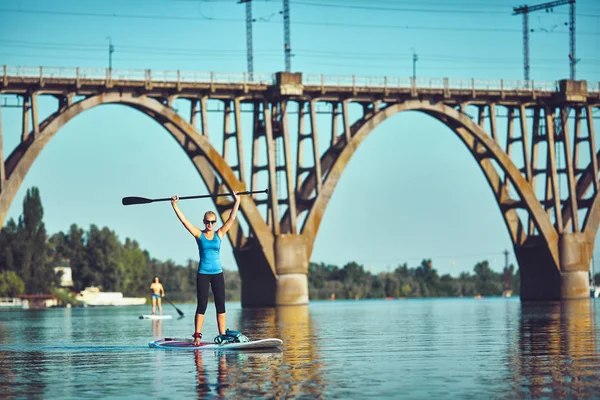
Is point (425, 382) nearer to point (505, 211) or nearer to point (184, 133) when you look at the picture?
point (184, 133)

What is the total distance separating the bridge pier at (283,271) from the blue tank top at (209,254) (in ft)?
191

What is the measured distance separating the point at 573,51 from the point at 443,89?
1896 centimetres

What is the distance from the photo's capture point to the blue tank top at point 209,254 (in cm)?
2408

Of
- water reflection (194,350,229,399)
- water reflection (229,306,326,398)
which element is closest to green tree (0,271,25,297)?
water reflection (229,306,326,398)

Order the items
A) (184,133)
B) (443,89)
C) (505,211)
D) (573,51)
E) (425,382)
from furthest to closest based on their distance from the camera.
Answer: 1. (573,51)
2. (505,211)
3. (443,89)
4. (184,133)
5. (425,382)

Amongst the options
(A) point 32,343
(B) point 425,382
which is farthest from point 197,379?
(A) point 32,343

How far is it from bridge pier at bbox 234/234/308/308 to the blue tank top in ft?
191

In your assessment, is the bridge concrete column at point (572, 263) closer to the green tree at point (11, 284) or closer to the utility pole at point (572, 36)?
the utility pole at point (572, 36)

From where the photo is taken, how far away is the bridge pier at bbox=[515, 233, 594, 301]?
92938mm

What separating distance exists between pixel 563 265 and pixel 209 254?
72.6m

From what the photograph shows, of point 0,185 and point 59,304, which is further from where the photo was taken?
point 59,304

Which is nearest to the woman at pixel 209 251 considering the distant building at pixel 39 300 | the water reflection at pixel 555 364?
the water reflection at pixel 555 364

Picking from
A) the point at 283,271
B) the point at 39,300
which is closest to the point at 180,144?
the point at 283,271

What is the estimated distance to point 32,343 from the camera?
30969 mm
